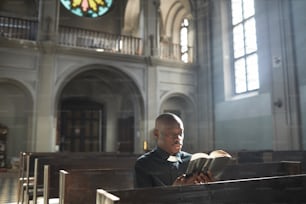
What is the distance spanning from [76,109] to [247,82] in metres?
7.07

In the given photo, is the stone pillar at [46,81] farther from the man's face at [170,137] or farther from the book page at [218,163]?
the book page at [218,163]

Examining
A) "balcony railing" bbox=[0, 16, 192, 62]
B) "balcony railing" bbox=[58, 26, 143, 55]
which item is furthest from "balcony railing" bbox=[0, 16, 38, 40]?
"balcony railing" bbox=[58, 26, 143, 55]

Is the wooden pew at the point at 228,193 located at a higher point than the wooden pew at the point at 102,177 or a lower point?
higher

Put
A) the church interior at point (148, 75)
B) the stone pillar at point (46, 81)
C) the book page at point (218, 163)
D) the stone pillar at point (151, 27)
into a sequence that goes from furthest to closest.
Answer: the stone pillar at point (151, 27)
the stone pillar at point (46, 81)
the church interior at point (148, 75)
the book page at point (218, 163)

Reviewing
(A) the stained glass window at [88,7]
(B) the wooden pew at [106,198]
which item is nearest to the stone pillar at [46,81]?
(A) the stained glass window at [88,7]

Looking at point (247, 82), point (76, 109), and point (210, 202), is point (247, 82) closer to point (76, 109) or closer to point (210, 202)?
point (76, 109)

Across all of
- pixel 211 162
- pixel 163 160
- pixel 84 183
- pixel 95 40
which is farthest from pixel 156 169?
pixel 95 40

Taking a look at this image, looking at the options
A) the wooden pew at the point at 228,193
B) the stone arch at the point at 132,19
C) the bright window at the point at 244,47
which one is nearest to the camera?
→ the wooden pew at the point at 228,193

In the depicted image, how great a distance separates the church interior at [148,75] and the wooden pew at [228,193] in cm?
676

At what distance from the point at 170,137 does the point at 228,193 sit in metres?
0.59

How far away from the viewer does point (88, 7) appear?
12.8 m

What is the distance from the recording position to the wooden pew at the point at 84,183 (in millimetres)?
2340

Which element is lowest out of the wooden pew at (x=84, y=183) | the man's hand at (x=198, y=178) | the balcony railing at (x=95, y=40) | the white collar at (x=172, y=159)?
the wooden pew at (x=84, y=183)

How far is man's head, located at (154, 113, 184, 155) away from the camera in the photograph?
1.81 metres
